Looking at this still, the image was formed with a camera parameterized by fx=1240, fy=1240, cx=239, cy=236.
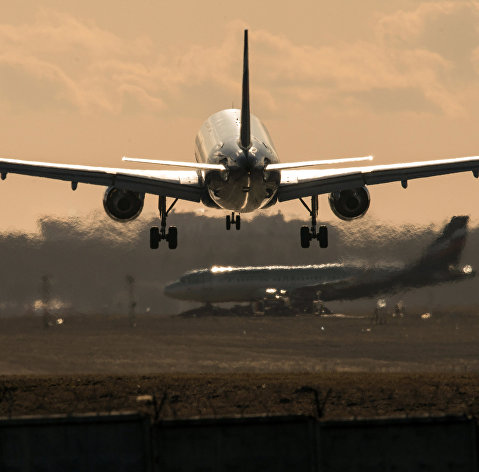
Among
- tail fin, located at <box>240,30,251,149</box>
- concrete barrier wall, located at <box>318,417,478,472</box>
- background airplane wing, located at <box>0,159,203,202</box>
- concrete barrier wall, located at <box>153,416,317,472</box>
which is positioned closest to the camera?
concrete barrier wall, located at <box>153,416,317,472</box>

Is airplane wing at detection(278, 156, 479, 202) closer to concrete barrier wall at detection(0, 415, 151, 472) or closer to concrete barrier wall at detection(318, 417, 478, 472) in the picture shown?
concrete barrier wall at detection(318, 417, 478, 472)

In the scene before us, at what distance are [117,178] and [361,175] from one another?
1123 cm

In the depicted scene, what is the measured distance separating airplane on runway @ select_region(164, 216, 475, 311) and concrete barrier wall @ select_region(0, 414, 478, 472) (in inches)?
2424

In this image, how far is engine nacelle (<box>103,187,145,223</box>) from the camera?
57625mm

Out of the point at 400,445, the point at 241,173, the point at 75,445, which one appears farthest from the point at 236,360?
the point at 75,445

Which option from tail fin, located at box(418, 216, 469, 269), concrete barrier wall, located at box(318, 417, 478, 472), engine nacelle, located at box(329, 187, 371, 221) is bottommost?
concrete barrier wall, located at box(318, 417, 478, 472)

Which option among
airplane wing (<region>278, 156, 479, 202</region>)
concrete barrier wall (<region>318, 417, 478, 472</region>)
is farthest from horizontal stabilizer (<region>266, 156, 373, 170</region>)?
concrete barrier wall (<region>318, 417, 478, 472</region>)

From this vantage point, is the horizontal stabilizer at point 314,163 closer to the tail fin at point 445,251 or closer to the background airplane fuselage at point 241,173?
the background airplane fuselage at point 241,173

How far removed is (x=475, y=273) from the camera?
10288 cm

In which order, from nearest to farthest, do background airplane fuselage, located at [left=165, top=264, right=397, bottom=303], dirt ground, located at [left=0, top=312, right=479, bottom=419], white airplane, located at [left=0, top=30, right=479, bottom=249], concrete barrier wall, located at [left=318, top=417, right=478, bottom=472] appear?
concrete barrier wall, located at [left=318, top=417, right=478, bottom=472] → dirt ground, located at [left=0, top=312, right=479, bottom=419] → white airplane, located at [left=0, top=30, right=479, bottom=249] → background airplane fuselage, located at [left=165, top=264, right=397, bottom=303]

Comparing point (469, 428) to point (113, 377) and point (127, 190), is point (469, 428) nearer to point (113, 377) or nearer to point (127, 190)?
point (113, 377)

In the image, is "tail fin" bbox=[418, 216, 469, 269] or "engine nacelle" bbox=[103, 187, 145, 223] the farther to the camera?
"tail fin" bbox=[418, 216, 469, 269]

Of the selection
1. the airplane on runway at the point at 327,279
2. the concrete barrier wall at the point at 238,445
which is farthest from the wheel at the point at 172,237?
the concrete barrier wall at the point at 238,445

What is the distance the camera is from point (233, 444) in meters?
24.6
